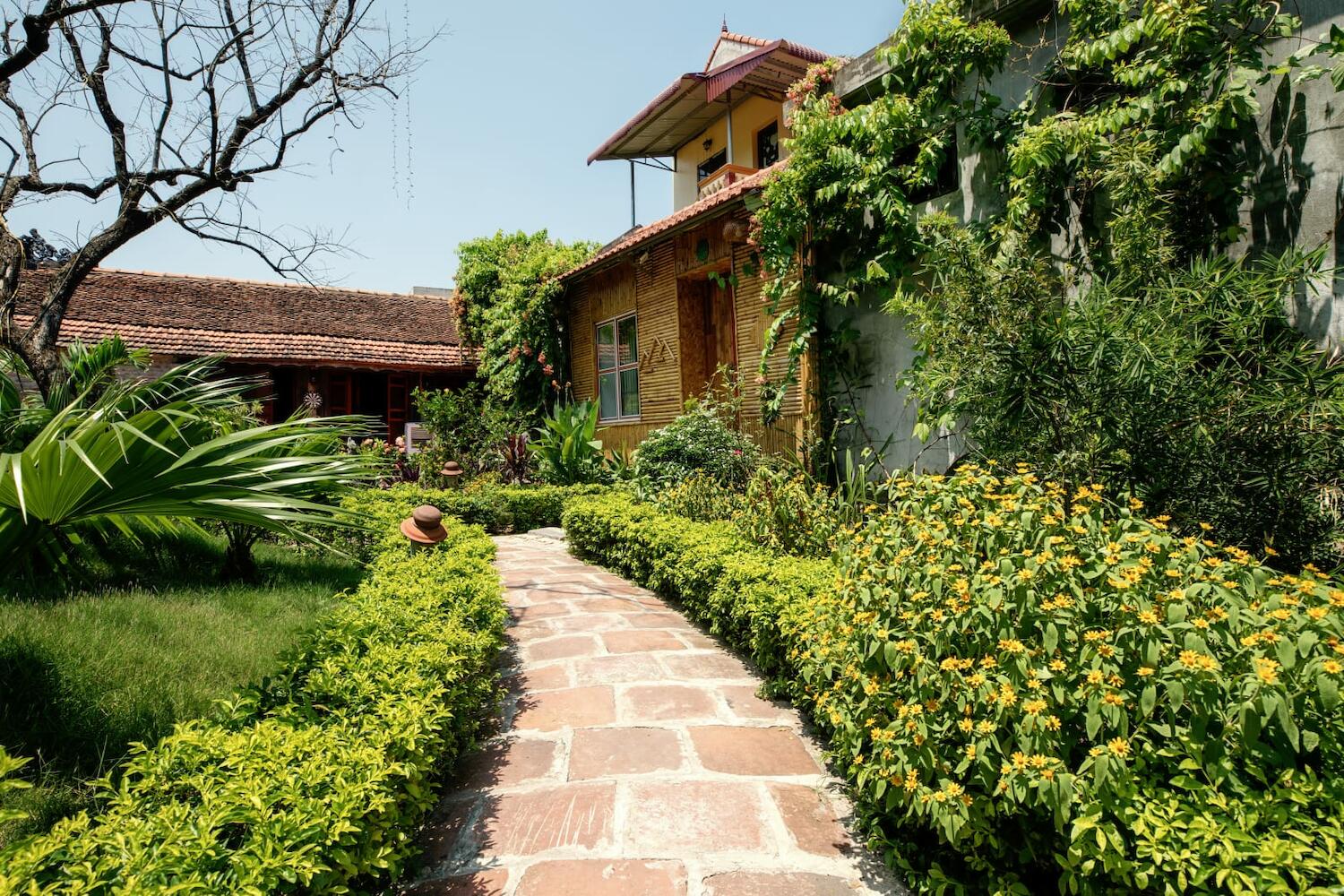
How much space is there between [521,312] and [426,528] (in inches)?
320

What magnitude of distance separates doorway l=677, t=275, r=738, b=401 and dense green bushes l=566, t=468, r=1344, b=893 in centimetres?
684

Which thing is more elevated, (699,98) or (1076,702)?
(699,98)

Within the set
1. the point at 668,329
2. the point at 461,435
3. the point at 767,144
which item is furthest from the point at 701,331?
the point at 767,144

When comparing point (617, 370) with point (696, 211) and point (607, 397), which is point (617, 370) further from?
point (696, 211)

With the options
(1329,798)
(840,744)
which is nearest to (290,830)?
(840,744)

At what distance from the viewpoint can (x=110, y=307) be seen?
15086 millimetres

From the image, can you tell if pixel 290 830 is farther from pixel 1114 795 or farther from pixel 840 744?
pixel 1114 795

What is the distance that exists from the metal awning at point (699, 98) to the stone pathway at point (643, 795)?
10.5 meters

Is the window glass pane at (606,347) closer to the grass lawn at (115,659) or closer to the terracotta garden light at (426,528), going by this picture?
the terracotta garden light at (426,528)

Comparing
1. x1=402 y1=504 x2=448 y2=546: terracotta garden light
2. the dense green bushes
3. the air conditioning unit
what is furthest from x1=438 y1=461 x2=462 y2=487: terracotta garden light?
the dense green bushes

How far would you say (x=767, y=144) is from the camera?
46.3 ft

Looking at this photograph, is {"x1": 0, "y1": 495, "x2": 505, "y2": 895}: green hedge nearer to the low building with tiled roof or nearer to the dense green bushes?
the dense green bushes

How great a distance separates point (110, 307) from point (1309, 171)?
19.3 metres

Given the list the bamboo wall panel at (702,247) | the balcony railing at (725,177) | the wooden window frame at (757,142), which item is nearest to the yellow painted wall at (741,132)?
the wooden window frame at (757,142)
